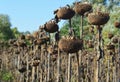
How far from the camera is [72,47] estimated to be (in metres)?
7.34

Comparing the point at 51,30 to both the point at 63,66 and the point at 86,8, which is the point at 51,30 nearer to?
the point at 86,8

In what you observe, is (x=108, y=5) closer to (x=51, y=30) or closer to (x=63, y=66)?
(x=63, y=66)

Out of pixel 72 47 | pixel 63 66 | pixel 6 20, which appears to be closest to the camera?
pixel 72 47

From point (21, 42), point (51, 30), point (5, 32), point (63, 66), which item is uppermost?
point (51, 30)

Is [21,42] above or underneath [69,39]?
underneath

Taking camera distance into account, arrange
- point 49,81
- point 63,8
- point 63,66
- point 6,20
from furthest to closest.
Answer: point 6,20
point 63,66
point 49,81
point 63,8

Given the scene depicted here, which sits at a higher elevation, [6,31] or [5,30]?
[5,30]

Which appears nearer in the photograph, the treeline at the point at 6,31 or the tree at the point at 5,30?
the treeline at the point at 6,31

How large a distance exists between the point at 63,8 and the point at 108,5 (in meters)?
34.9

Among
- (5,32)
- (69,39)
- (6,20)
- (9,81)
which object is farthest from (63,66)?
(6,20)

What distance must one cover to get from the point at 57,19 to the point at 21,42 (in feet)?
24.0

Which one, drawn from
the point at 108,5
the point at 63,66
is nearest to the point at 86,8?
the point at 63,66

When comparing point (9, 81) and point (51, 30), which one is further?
point (9, 81)

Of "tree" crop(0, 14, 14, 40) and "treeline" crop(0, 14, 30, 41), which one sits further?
"tree" crop(0, 14, 14, 40)
